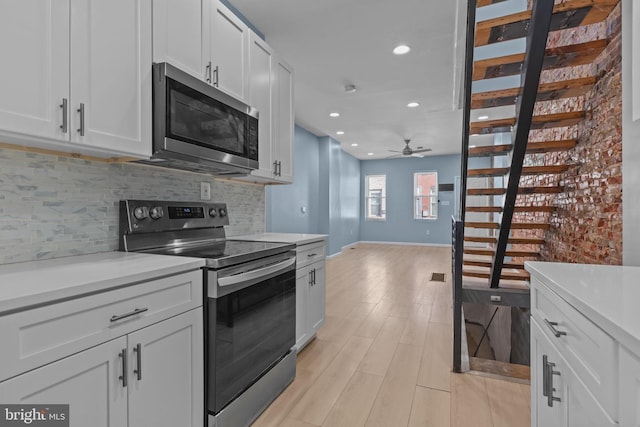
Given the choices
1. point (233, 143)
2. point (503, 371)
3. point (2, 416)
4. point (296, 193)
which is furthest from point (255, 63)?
point (296, 193)

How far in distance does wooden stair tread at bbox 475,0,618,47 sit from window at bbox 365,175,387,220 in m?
7.71

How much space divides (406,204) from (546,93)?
733cm

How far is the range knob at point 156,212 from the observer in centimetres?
178

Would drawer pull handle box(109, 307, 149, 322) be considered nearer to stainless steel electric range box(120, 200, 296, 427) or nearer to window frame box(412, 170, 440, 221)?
stainless steel electric range box(120, 200, 296, 427)

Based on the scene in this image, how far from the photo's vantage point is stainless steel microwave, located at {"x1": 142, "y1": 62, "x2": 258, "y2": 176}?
1539mm

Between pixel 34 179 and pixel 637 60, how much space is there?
2.42m

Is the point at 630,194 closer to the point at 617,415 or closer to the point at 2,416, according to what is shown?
the point at 617,415

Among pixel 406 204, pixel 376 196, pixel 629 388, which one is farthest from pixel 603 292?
pixel 376 196

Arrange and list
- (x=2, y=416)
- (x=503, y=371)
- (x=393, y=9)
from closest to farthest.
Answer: (x=2, y=416)
(x=503, y=371)
(x=393, y=9)

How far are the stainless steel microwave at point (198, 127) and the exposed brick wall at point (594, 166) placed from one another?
6.99ft

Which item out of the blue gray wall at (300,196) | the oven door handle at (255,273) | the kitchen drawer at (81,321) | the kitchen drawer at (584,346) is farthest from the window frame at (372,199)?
the kitchen drawer at (81,321)

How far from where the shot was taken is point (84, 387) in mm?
975

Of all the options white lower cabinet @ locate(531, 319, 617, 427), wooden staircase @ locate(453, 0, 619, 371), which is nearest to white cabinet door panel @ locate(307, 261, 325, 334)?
wooden staircase @ locate(453, 0, 619, 371)

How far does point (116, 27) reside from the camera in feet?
4.46
